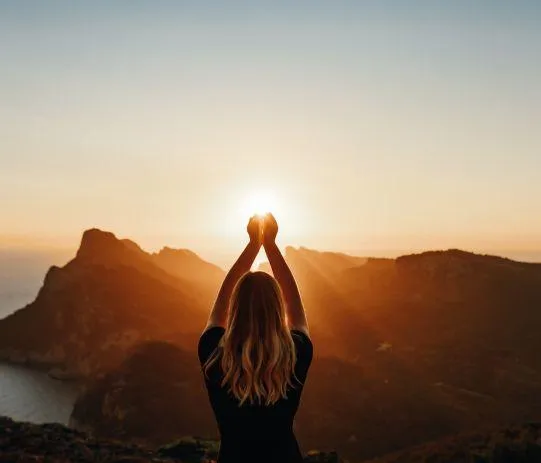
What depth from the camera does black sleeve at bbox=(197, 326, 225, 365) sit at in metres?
3.41

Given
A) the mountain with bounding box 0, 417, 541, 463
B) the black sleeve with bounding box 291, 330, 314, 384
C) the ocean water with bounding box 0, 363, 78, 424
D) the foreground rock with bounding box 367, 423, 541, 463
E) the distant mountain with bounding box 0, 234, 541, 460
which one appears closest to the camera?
the black sleeve with bounding box 291, 330, 314, 384

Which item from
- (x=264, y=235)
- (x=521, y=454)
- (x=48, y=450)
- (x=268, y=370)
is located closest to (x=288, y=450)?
(x=268, y=370)

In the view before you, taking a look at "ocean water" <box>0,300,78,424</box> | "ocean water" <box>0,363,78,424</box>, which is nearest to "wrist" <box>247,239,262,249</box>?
"ocean water" <box>0,363,78,424</box>

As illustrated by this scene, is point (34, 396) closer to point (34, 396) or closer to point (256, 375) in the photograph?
point (34, 396)

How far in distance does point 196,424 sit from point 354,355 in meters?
27.0

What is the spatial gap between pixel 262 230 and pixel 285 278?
0.51m

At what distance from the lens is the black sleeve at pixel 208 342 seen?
3.41 metres

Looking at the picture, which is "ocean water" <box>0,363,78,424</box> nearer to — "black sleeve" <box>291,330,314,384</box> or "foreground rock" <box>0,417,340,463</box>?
"foreground rock" <box>0,417,340,463</box>

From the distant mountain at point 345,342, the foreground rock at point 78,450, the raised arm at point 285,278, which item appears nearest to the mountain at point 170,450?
the foreground rock at point 78,450

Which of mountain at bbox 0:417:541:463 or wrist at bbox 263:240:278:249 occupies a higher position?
wrist at bbox 263:240:278:249

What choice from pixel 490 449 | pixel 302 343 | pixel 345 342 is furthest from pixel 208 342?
pixel 345 342

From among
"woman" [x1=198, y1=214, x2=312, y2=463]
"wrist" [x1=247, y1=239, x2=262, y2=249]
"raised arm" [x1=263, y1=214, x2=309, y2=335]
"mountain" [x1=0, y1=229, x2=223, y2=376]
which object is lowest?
"woman" [x1=198, y1=214, x2=312, y2=463]

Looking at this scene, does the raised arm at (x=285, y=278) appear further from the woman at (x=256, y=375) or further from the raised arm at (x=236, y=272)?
the woman at (x=256, y=375)

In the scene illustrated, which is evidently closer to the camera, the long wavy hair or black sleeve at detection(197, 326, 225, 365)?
the long wavy hair
